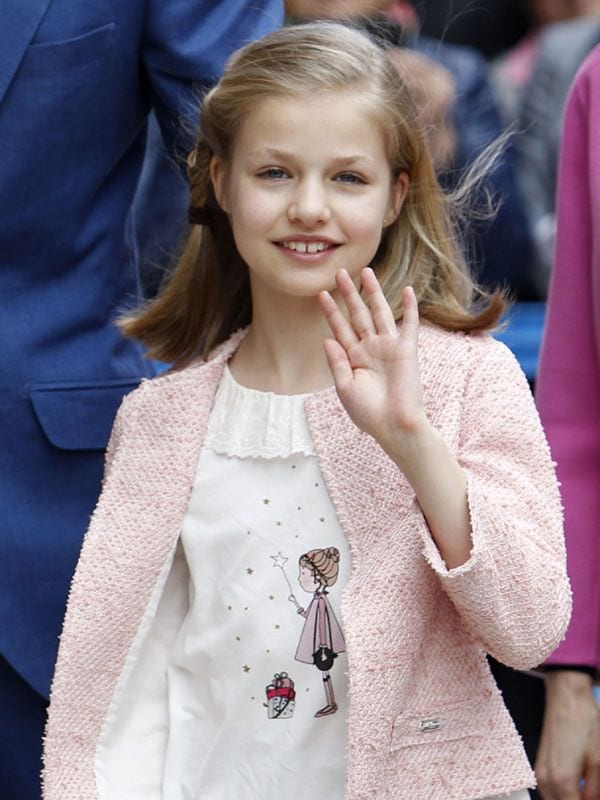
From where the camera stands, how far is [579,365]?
2.72 m

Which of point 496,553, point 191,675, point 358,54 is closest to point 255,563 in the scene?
point 191,675

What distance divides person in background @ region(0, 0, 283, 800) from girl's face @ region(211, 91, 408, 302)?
41 centimetres

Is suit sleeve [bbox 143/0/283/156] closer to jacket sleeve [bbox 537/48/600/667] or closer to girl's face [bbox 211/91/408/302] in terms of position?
girl's face [bbox 211/91/408/302]

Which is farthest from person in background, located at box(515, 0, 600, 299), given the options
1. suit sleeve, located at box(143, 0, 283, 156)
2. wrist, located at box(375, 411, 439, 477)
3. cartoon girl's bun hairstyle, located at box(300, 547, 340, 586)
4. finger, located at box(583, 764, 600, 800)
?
wrist, located at box(375, 411, 439, 477)

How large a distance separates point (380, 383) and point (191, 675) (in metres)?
0.50

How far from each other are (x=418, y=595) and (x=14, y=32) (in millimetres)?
1032

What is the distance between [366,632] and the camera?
88.4 inches

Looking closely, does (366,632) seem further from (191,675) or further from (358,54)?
(358,54)

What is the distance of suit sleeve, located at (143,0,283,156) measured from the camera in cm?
277

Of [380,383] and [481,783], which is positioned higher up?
[380,383]

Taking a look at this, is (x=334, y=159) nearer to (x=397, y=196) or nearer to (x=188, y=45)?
(x=397, y=196)

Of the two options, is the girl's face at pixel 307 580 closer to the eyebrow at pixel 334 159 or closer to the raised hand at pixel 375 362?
the raised hand at pixel 375 362

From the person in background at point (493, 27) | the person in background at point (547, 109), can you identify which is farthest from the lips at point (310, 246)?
the person in background at point (493, 27)

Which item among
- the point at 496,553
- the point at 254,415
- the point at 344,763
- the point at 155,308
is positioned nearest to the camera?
the point at 496,553
